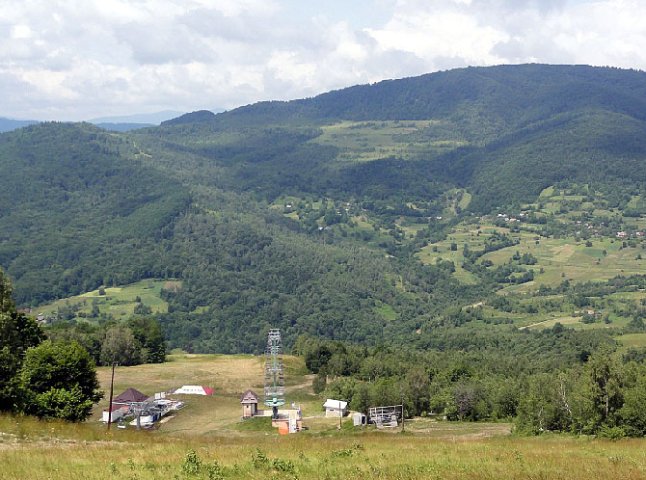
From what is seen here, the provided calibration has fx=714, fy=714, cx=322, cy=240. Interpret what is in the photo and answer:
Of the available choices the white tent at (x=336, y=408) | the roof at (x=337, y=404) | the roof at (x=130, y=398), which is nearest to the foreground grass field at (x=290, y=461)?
the white tent at (x=336, y=408)

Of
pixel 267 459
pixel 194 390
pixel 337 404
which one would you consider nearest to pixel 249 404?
pixel 337 404

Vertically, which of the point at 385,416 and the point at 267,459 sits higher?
the point at 267,459

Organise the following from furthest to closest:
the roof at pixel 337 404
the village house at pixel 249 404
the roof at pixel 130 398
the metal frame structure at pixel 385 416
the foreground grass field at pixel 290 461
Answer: the roof at pixel 130 398, the roof at pixel 337 404, the village house at pixel 249 404, the metal frame structure at pixel 385 416, the foreground grass field at pixel 290 461

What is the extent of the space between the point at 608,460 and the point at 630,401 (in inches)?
883

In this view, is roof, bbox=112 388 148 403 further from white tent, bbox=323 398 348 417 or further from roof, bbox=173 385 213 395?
white tent, bbox=323 398 348 417

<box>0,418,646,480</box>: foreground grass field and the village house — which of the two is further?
the village house

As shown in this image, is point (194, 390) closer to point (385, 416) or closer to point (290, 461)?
point (385, 416)

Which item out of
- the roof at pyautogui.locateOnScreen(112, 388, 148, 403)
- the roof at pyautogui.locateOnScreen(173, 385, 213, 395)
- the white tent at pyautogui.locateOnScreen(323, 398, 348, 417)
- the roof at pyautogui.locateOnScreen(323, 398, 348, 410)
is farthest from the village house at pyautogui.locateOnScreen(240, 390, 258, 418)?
the roof at pyautogui.locateOnScreen(173, 385, 213, 395)

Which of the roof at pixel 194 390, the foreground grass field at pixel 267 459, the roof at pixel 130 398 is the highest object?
the foreground grass field at pixel 267 459

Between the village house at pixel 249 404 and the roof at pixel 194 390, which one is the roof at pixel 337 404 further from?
the roof at pixel 194 390

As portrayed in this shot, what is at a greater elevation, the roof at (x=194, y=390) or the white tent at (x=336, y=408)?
the white tent at (x=336, y=408)

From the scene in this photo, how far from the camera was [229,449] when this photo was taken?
26.9m

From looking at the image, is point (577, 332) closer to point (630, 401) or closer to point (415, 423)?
point (415, 423)

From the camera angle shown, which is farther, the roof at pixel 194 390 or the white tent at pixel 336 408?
the roof at pixel 194 390
